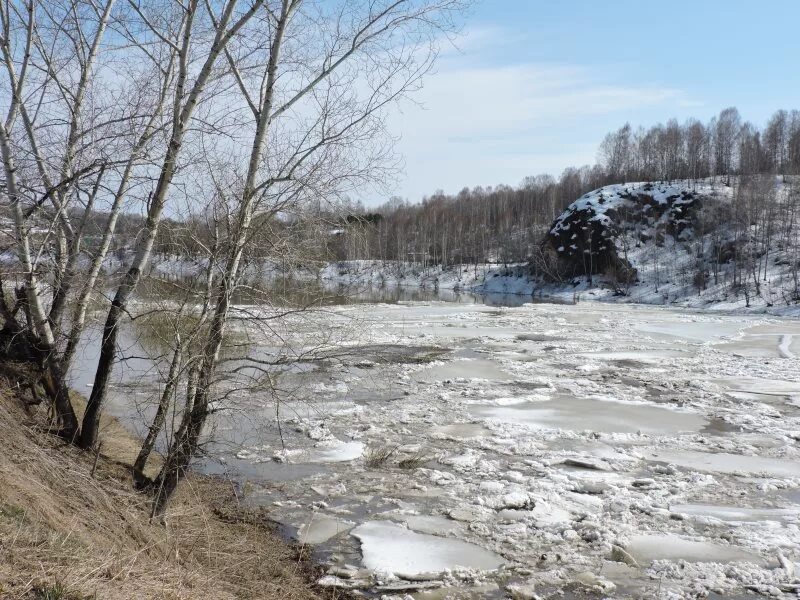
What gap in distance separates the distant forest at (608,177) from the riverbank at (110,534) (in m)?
72.3

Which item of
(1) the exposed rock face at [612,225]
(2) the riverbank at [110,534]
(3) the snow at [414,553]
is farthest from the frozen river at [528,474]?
(1) the exposed rock face at [612,225]

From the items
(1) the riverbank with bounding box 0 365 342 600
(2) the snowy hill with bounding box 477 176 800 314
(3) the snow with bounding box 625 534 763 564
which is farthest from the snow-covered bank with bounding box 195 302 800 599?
(2) the snowy hill with bounding box 477 176 800 314

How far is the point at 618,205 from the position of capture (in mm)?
78062

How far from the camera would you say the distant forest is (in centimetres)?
9056

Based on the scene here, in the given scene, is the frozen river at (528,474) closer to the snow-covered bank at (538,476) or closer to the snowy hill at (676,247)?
the snow-covered bank at (538,476)

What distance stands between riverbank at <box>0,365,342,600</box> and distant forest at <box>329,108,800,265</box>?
72.3 m

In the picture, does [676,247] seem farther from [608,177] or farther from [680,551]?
[680,551]

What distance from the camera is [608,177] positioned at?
346 ft

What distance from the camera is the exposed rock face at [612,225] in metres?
73.2

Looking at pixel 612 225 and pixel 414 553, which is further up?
pixel 612 225

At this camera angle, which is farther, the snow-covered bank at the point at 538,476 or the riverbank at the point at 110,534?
the snow-covered bank at the point at 538,476

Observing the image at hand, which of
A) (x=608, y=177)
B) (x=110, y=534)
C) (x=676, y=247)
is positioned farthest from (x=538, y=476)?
(x=608, y=177)

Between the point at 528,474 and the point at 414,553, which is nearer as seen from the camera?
the point at 414,553

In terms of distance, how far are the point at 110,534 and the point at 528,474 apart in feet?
19.4
